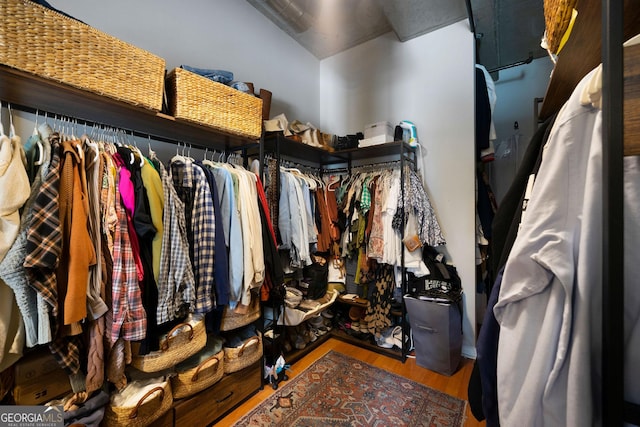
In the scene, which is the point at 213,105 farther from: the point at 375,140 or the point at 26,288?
the point at 375,140

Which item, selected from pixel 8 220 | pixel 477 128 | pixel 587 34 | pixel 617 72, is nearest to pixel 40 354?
pixel 8 220

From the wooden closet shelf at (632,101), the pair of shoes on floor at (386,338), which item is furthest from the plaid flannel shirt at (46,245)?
the pair of shoes on floor at (386,338)

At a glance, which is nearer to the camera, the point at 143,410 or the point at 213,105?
the point at 143,410

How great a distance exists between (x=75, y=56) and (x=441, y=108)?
253cm

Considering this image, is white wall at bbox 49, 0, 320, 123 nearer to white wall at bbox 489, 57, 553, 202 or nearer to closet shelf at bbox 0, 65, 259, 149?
closet shelf at bbox 0, 65, 259, 149

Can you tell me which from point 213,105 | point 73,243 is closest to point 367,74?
point 213,105

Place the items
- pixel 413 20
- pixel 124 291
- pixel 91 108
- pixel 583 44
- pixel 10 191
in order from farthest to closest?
pixel 413 20 → pixel 91 108 → pixel 124 291 → pixel 10 191 → pixel 583 44

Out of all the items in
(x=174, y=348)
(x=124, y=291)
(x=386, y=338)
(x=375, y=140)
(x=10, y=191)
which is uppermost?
(x=375, y=140)

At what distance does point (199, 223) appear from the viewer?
4.67ft

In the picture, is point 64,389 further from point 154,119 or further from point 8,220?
point 154,119

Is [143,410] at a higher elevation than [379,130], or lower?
lower

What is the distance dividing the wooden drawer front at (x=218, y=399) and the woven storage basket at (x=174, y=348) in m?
0.29

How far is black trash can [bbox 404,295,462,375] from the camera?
203 centimetres

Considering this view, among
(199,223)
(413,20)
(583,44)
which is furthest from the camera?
(413,20)
